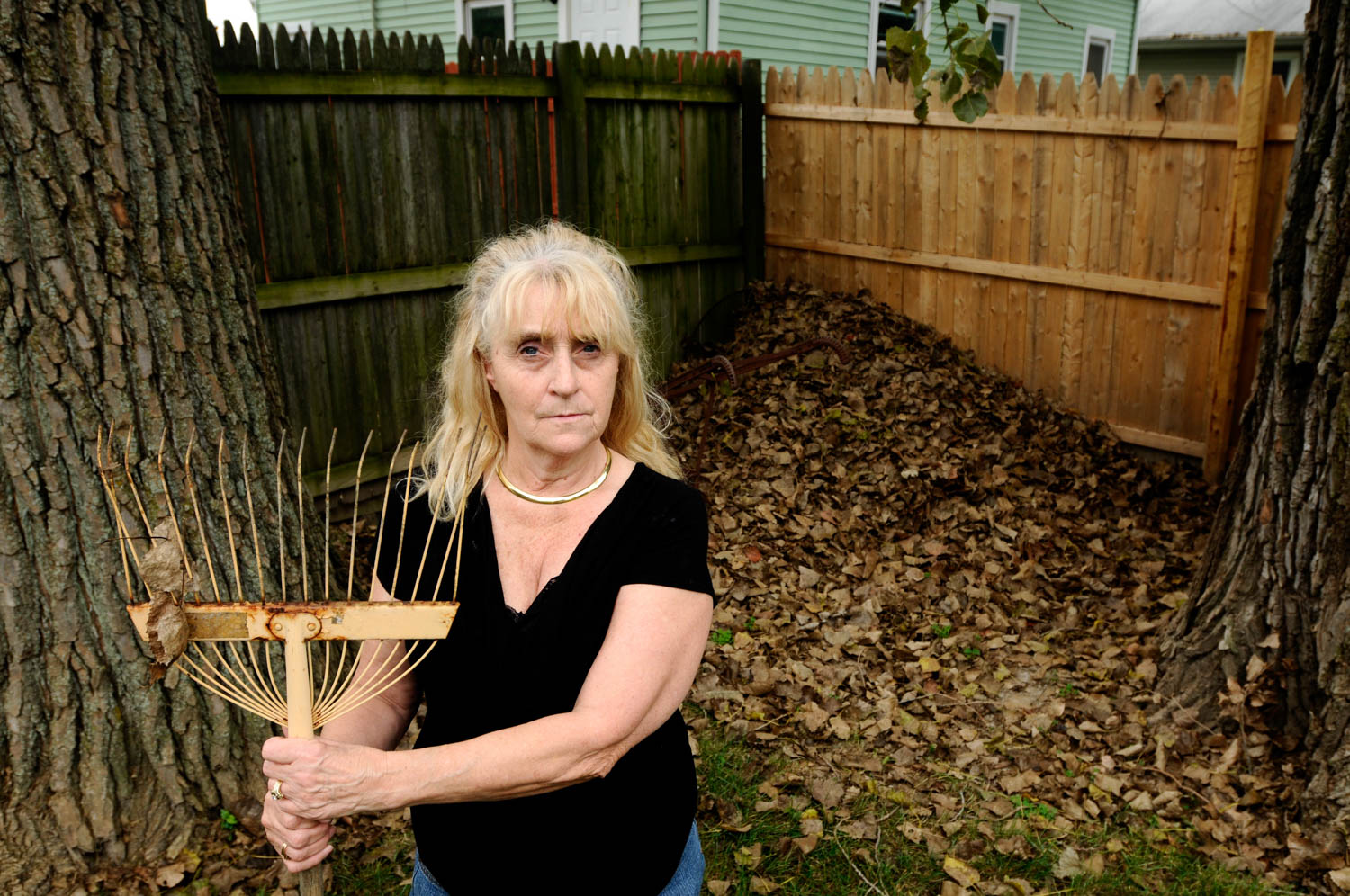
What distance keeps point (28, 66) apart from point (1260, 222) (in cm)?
565

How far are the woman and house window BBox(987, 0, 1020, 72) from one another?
15.4 m

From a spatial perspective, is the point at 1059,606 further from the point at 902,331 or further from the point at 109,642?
the point at 109,642

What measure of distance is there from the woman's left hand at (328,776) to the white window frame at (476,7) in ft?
43.6

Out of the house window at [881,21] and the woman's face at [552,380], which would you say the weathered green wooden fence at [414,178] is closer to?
the woman's face at [552,380]

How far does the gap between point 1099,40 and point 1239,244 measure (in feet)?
44.9

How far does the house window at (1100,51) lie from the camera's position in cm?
1739

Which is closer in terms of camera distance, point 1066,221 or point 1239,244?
point 1239,244

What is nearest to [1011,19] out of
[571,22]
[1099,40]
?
[1099,40]

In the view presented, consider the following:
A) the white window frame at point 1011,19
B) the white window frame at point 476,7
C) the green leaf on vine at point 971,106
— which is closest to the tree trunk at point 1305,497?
the green leaf on vine at point 971,106

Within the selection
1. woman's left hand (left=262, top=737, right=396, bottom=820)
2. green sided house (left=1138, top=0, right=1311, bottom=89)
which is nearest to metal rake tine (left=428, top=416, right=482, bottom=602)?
woman's left hand (left=262, top=737, right=396, bottom=820)

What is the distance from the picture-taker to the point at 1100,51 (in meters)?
18.0

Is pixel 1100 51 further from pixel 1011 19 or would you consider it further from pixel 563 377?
pixel 563 377

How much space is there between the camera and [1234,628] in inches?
147

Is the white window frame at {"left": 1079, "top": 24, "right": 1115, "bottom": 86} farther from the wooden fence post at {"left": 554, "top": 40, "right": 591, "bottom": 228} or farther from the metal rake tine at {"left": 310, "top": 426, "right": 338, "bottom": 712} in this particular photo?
the metal rake tine at {"left": 310, "top": 426, "right": 338, "bottom": 712}
